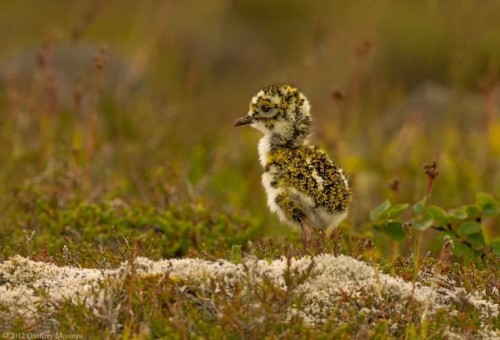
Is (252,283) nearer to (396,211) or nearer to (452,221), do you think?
(396,211)

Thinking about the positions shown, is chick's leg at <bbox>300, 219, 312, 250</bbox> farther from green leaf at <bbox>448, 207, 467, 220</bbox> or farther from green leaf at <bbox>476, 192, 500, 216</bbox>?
green leaf at <bbox>476, 192, 500, 216</bbox>

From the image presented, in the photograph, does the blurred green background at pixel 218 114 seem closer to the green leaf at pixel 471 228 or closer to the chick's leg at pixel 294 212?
the green leaf at pixel 471 228

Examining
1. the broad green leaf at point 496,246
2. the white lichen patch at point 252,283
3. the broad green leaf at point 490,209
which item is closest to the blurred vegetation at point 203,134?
the broad green leaf at point 496,246

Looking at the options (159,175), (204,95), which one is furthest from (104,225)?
(204,95)

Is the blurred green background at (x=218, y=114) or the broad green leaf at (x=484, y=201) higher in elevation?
the blurred green background at (x=218, y=114)

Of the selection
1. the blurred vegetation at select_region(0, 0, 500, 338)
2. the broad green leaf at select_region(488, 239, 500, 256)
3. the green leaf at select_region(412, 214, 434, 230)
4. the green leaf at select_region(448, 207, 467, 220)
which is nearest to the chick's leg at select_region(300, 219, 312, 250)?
the blurred vegetation at select_region(0, 0, 500, 338)
